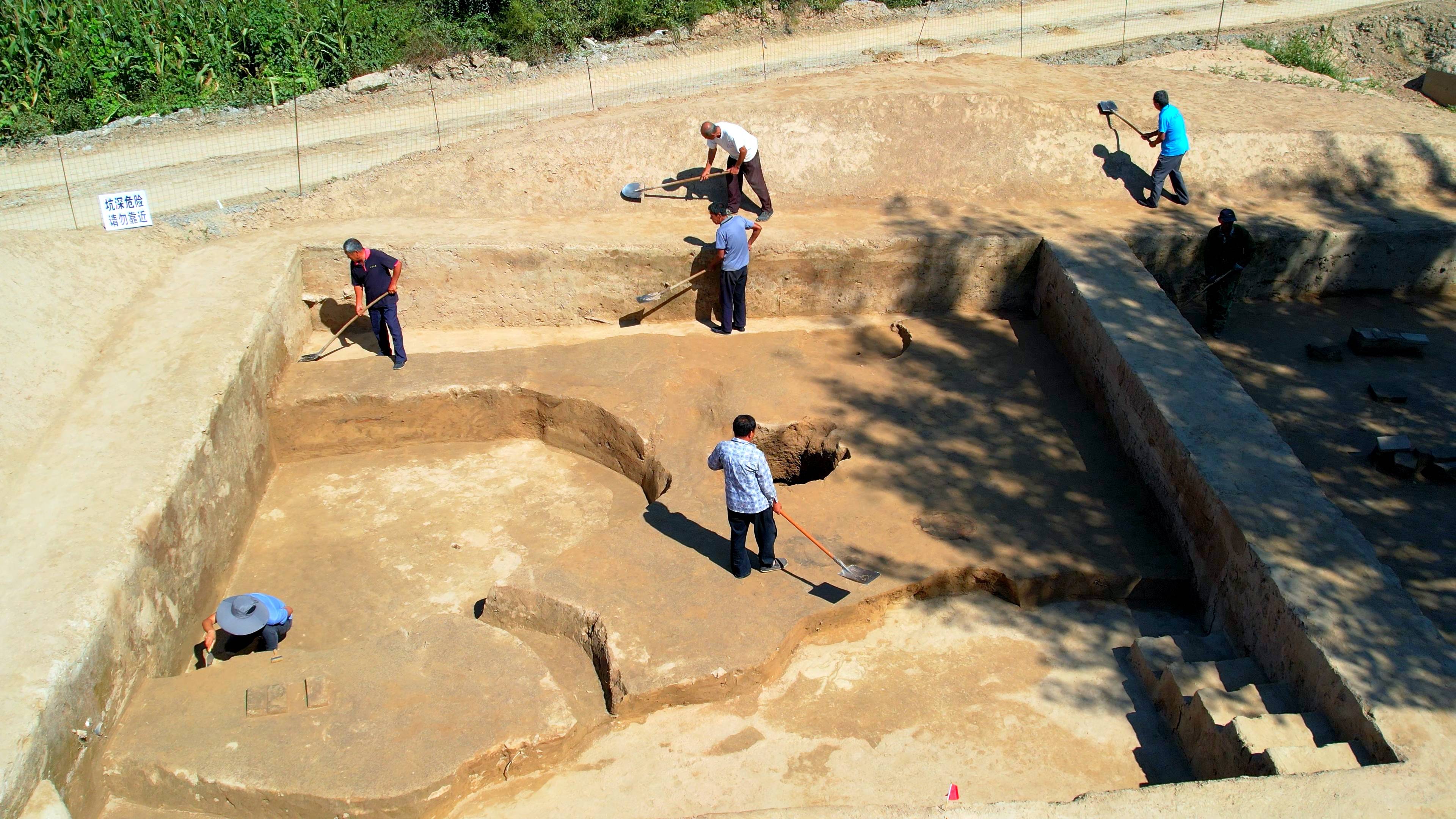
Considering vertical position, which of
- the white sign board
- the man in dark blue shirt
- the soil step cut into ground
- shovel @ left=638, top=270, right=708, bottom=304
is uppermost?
the white sign board

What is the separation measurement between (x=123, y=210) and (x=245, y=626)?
17.7 feet

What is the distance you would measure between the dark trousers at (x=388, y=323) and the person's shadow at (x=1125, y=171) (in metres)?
7.39

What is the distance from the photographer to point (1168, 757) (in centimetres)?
596

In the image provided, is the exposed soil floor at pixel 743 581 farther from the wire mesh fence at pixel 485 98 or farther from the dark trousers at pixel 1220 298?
the wire mesh fence at pixel 485 98

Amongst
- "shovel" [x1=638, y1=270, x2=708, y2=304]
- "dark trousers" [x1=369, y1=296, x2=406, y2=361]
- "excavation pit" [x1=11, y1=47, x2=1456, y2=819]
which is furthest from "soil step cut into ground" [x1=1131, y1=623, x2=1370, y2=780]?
"dark trousers" [x1=369, y1=296, x2=406, y2=361]

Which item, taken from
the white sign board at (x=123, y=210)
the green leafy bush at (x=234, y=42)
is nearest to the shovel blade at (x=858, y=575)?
the white sign board at (x=123, y=210)

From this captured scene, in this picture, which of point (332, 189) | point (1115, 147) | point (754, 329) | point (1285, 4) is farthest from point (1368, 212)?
point (332, 189)

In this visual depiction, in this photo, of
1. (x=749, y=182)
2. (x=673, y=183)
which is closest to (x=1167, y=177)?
(x=749, y=182)

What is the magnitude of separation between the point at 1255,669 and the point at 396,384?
680 centimetres

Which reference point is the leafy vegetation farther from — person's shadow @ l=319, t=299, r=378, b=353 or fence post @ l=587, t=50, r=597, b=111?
person's shadow @ l=319, t=299, r=378, b=353

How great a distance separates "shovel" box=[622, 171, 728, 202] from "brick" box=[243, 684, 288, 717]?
645 cm

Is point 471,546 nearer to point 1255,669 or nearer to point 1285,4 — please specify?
point 1255,669

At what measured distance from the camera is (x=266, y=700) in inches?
233

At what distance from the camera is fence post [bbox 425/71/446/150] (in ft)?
40.1
